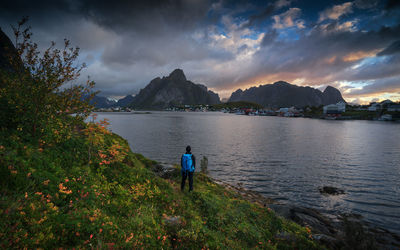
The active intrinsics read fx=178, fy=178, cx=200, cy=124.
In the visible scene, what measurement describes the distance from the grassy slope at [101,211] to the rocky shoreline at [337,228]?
1.85 meters

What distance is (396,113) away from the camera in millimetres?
160875

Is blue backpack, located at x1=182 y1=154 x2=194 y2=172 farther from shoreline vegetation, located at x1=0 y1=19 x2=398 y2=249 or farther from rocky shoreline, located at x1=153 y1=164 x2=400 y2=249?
rocky shoreline, located at x1=153 y1=164 x2=400 y2=249

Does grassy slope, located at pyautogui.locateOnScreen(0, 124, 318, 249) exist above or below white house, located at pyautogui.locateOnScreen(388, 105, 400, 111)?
below

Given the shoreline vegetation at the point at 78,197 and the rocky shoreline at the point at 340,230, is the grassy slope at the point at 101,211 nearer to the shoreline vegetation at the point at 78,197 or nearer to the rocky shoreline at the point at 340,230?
the shoreline vegetation at the point at 78,197

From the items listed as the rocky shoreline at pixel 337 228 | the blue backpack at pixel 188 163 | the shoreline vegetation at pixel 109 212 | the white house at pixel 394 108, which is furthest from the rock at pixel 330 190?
the white house at pixel 394 108

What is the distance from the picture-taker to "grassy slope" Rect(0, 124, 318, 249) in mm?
5000

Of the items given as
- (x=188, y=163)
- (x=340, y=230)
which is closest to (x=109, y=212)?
(x=188, y=163)

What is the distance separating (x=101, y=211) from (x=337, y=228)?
646 inches

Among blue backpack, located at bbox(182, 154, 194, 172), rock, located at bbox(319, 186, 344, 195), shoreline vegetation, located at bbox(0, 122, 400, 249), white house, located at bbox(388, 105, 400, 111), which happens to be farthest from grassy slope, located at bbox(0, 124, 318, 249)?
white house, located at bbox(388, 105, 400, 111)

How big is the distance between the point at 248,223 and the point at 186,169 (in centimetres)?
518

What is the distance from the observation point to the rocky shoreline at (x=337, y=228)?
9.60 m

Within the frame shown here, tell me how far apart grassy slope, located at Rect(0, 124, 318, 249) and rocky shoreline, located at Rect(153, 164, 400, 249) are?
185 cm

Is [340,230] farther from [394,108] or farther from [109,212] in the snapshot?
[394,108]

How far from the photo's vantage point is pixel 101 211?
256 inches
